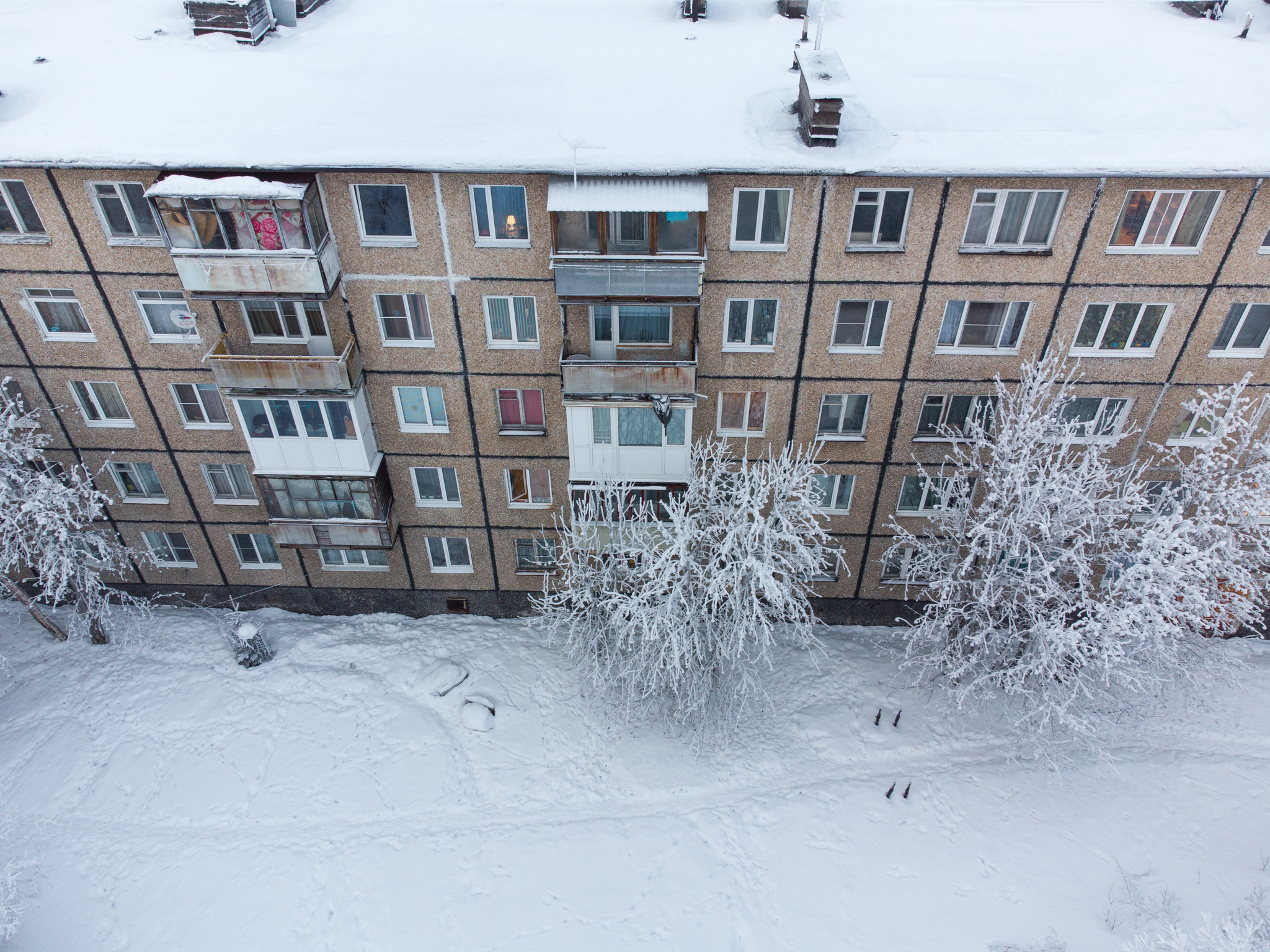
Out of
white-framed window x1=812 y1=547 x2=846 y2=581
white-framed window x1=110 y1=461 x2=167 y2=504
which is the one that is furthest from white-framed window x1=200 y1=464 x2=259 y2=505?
white-framed window x1=812 y1=547 x2=846 y2=581

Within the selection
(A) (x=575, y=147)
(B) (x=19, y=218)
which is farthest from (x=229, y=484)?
(A) (x=575, y=147)

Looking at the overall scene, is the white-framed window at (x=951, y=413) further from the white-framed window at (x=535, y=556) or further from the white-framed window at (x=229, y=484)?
the white-framed window at (x=229, y=484)

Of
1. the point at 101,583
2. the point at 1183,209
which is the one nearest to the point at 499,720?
the point at 101,583

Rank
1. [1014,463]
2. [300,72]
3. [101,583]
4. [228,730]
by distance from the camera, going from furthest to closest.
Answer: [101,583] → [228,730] → [300,72] → [1014,463]

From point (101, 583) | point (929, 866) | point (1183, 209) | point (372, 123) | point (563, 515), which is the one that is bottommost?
point (929, 866)

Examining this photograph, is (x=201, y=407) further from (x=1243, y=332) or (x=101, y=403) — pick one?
(x=1243, y=332)

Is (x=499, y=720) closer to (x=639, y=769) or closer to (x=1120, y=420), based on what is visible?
(x=639, y=769)

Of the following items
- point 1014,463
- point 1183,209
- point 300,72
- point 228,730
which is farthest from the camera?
point 228,730
